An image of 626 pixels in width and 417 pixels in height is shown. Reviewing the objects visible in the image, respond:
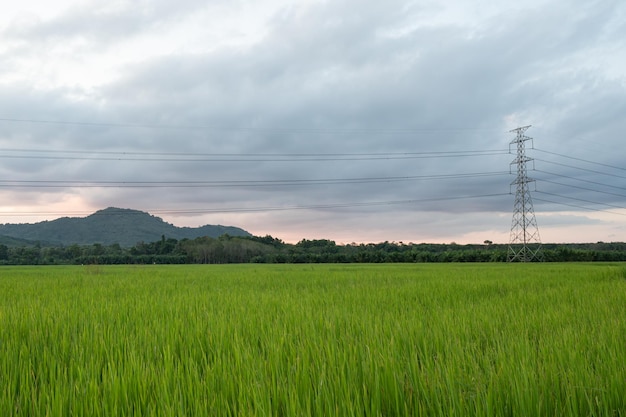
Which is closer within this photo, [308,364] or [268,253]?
[308,364]

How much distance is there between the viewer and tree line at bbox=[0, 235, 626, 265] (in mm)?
46469

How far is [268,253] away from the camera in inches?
2490

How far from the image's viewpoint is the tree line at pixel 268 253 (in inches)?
1829

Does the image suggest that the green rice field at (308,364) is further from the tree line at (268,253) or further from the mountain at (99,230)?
the mountain at (99,230)

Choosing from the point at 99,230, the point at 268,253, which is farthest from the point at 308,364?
the point at 99,230

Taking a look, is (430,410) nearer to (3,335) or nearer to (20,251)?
(3,335)

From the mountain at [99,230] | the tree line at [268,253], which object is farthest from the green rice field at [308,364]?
the mountain at [99,230]

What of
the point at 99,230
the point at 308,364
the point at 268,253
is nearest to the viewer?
the point at 308,364

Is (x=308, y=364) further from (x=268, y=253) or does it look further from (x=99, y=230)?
(x=99, y=230)

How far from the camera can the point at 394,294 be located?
7832 mm

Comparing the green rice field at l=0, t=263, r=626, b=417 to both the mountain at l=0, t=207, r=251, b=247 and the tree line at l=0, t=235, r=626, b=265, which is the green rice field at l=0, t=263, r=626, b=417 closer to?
the tree line at l=0, t=235, r=626, b=265

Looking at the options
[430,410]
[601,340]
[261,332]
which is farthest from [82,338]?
[601,340]

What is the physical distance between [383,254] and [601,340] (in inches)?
1848

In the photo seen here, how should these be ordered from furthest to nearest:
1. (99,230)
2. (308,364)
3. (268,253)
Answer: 1. (99,230)
2. (268,253)
3. (308,364)
